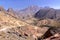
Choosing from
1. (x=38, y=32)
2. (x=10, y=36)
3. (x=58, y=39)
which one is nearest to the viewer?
(x=58, y=39)

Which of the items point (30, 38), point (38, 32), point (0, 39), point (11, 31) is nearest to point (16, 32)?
point (11, 31)

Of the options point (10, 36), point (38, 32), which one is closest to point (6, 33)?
point (10, 36)

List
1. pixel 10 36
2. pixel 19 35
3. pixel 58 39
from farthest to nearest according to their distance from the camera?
pixel 19 35, pixel 10 36, pixel 58 39

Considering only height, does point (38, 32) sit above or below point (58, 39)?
below

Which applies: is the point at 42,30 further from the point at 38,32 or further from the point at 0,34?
the point at 0,34

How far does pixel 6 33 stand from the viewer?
37.5 metres

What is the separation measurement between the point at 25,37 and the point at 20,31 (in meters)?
2.76

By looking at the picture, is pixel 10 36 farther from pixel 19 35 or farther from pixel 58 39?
pixel 58 39

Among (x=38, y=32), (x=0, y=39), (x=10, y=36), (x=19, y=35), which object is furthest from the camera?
(x=38, y=32)

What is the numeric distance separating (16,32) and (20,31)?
5.65ft

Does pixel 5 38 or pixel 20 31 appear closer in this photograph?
pixel 5 38

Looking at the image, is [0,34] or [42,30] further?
[42,30]

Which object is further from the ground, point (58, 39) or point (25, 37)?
point (58, 39)

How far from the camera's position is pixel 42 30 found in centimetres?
5322
